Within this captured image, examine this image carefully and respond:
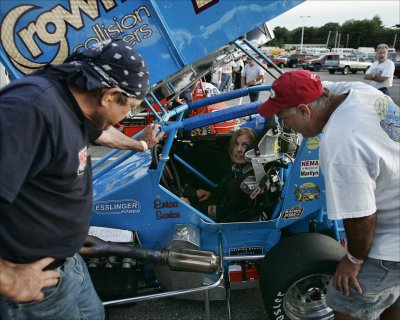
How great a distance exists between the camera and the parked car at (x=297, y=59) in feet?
115

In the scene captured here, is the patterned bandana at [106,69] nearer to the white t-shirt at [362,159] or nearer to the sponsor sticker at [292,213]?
the white t-shirt at [362,159]

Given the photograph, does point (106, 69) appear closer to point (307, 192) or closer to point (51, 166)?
point (51, 166)

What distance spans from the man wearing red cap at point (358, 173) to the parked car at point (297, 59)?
35583mm

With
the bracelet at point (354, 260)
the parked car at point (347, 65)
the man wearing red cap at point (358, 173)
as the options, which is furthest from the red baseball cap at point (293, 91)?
the parked car at point (347, 65)

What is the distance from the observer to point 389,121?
152 cm

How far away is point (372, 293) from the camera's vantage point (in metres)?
1.67

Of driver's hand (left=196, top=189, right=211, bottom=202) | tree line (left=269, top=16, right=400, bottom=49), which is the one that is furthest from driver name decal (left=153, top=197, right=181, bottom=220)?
tree line (left=269, top=16, right=400, bottom=49)

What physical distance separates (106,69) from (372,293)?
152 centimetres

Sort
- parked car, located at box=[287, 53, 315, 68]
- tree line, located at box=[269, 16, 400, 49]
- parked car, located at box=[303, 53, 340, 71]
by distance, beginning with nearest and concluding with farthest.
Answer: parked car, located at box=[303, 53, 340, 71] < parked car, located at box=[287, 53, 315, 68] < tree line, located at box=[269, 16, 400, 49]

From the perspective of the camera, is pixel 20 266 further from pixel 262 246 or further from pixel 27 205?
pixel 262 246

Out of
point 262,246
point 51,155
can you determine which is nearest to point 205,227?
point 262,246

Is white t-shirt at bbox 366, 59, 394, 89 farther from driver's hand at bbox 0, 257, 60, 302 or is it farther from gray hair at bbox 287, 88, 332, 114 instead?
driver's hand at bbox 0, 257, 60, 302

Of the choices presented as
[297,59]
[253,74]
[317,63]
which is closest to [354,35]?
[297,59]

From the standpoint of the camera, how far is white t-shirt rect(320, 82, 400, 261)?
143 cm
